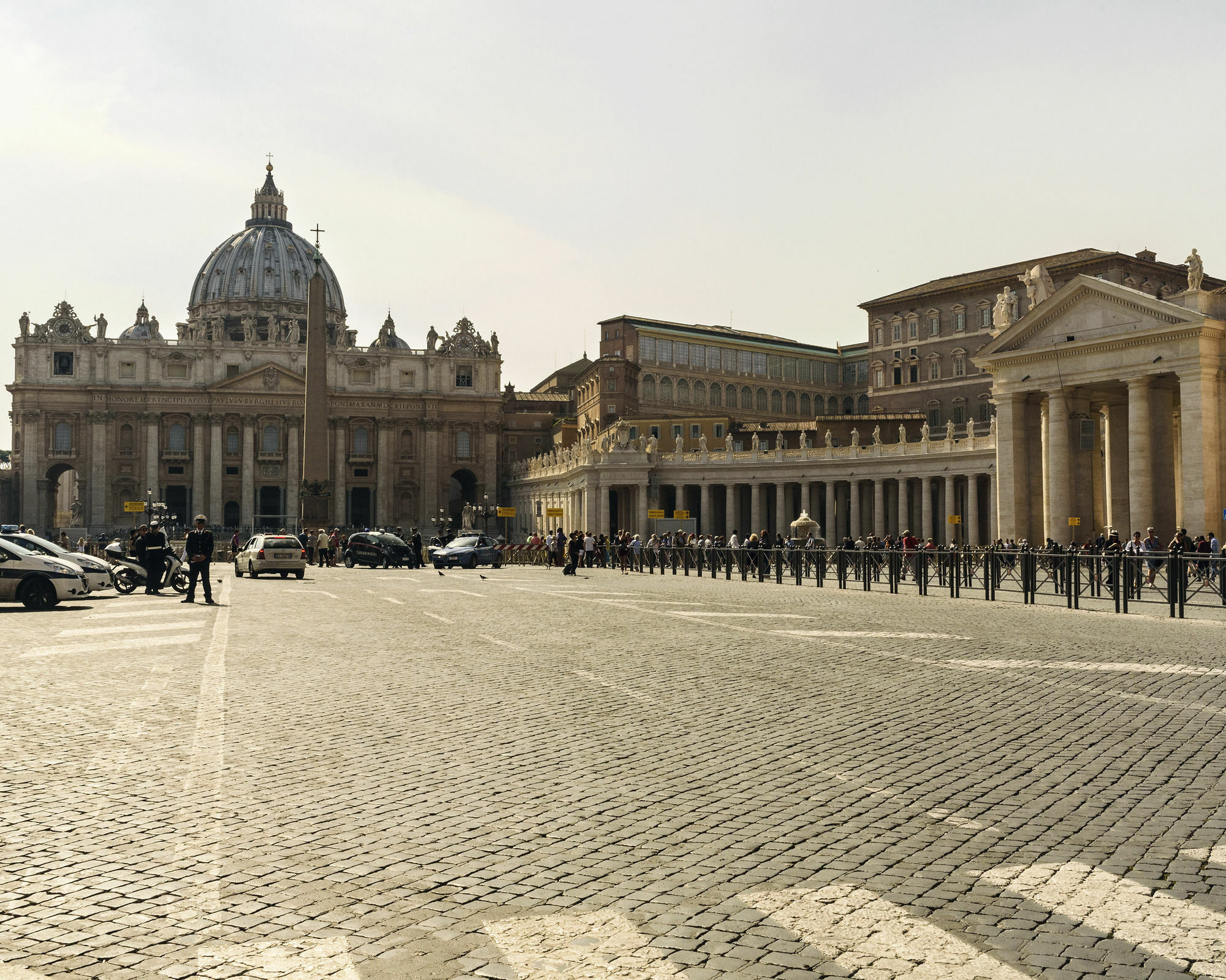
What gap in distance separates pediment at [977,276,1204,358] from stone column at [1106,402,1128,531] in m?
4.51

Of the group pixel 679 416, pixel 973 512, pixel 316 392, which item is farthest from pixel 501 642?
pixel 679 416

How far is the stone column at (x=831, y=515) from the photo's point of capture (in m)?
67.2

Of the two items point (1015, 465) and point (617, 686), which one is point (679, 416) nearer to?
point (1015, 465)

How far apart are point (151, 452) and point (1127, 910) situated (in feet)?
358

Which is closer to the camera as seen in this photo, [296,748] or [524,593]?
[296,748]

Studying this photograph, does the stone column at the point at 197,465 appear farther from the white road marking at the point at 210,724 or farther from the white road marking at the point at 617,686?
the white road marking at the point at 617,686

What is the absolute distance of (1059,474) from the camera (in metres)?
45.3

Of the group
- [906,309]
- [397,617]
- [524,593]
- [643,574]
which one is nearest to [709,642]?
[397,617]

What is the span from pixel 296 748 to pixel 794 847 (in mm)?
3874

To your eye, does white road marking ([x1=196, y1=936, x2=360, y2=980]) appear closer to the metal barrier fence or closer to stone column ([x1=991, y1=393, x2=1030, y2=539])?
the metal barrier fence

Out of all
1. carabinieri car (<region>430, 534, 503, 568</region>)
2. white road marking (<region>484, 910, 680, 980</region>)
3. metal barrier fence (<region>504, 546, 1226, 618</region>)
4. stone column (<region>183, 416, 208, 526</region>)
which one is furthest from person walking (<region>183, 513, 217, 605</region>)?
stone column (<region>183, 416, 208, 526</region>)

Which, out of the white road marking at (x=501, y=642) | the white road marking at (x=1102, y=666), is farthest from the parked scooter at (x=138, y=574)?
the white road marking at (x=1102, y=666)

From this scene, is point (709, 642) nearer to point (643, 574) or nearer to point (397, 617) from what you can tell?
point (397, 617)

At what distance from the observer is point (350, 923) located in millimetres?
4754
